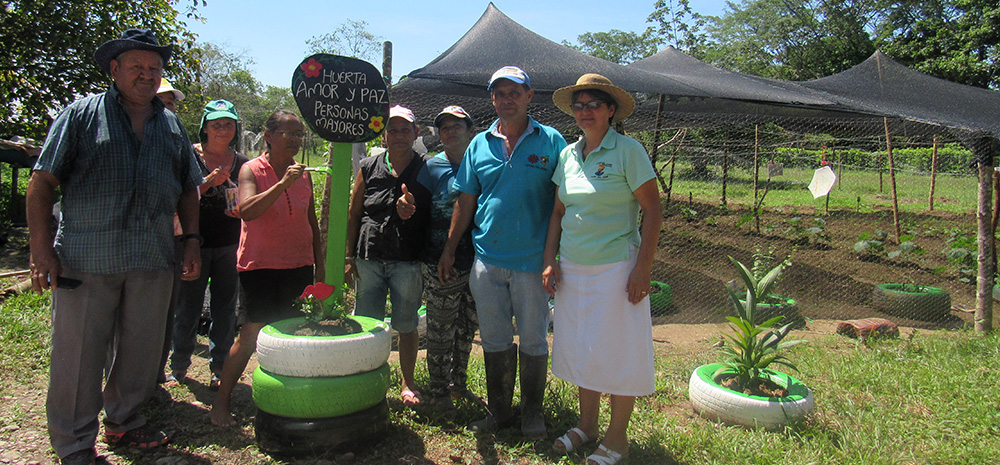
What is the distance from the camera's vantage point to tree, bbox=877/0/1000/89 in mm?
24094

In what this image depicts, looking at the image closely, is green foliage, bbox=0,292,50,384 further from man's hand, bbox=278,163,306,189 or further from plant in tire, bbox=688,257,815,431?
plant in tire, bbox=688,257,815,431

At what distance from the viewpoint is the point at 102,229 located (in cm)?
258

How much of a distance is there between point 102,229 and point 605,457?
7.52 feet

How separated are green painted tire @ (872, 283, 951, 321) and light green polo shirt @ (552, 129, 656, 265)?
523 centimetres

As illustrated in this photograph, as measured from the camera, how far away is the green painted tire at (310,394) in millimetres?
2682

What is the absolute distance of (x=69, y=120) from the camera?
252cm

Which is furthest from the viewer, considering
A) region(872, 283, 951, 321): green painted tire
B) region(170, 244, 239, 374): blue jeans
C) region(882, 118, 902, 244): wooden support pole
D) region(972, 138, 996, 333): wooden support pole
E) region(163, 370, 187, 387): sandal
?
region(882, 118, 902, 244): wooden support pole

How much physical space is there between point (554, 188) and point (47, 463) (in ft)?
8.48

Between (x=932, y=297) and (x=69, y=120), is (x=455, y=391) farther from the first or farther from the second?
(x=932, y=297)

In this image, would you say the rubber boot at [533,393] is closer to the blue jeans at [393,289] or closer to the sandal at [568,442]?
the sandal at [568,442]

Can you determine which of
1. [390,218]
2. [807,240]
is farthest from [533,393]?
[807,240]

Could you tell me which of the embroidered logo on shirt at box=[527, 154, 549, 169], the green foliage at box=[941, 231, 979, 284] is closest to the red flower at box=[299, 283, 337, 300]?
the embroidered logo on shirt at box=[527, 154, 549, 169]

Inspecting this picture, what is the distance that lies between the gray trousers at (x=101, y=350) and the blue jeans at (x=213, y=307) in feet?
2.10

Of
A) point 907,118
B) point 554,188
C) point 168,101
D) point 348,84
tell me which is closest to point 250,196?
point 348,84
